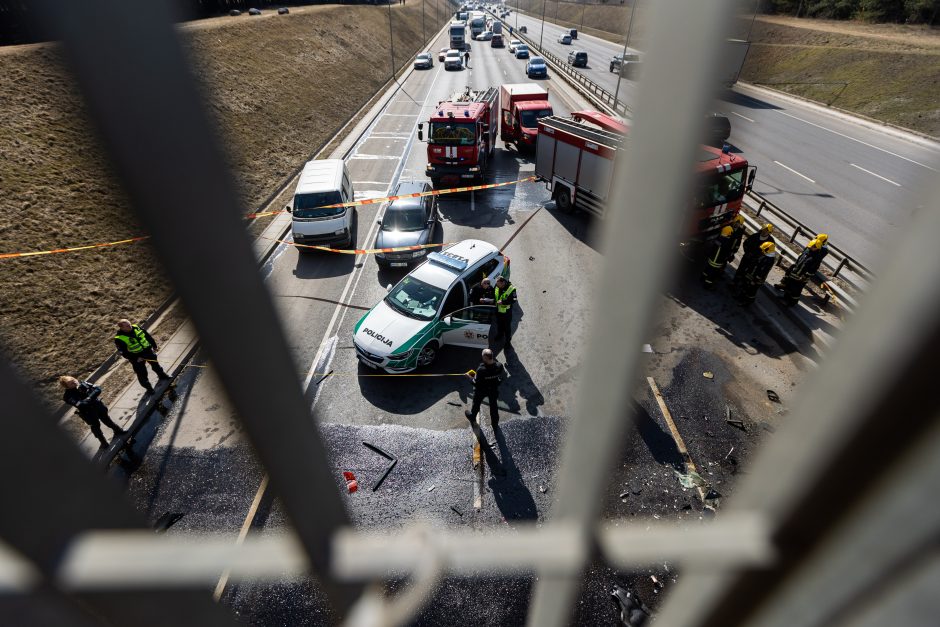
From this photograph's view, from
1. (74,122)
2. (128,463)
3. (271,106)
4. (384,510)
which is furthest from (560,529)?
(271,106)

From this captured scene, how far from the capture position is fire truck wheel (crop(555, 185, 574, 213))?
14.6 m

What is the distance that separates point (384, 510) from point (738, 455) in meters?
5.44

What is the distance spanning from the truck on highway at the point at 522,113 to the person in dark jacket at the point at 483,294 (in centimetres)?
1284

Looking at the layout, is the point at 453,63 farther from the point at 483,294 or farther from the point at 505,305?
the point at 505,305

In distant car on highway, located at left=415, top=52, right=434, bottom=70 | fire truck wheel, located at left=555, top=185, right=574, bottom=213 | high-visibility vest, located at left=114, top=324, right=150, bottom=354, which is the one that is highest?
distant car on highway, located at left=415, top=52, right=434, bottom=70

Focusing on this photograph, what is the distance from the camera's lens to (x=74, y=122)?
70 centimetres

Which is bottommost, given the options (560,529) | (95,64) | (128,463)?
(128,463)

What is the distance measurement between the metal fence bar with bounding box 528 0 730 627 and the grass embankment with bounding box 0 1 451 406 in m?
0.63

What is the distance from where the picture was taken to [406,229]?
40.6 feet

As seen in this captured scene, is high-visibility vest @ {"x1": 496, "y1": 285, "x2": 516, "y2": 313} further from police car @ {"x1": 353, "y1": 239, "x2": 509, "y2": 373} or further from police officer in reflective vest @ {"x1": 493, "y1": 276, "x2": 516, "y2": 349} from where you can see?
police car @ {"x1": 353, "y1": 239, "x2": 509, "y2": 373}

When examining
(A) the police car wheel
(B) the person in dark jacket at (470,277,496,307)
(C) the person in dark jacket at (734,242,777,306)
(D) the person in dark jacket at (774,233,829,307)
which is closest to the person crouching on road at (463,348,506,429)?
(A) the police car wheel

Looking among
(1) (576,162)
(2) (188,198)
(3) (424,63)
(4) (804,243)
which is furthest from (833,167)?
(3) (424,63)

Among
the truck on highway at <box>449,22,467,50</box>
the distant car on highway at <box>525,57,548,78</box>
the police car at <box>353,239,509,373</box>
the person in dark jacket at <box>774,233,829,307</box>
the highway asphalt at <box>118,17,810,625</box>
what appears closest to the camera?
the highway asphalt at <box>118,17,810,625</box>

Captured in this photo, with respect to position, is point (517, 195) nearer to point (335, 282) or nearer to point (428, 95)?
point (335, 282)
